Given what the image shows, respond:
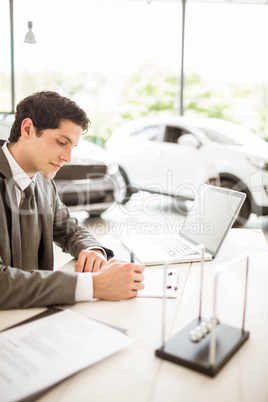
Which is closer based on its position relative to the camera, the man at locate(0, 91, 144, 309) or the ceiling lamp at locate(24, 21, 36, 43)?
the man at locate(0, 91, 144, 309)

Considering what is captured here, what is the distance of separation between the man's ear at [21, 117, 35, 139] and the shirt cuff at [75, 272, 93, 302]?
2.36ft

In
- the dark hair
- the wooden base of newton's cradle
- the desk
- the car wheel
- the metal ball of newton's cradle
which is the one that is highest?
the dark hair

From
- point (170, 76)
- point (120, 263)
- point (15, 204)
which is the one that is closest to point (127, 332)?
point (120, 263)

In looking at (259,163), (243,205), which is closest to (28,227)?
(243,205)

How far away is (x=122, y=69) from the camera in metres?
9.52

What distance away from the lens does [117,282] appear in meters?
1.24

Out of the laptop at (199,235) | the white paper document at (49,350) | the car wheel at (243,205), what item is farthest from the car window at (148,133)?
the white paper document at (49,350)

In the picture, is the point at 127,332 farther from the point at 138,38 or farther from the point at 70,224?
the point at 138,38

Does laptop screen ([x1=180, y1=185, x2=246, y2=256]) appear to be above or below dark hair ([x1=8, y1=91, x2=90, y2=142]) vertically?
below

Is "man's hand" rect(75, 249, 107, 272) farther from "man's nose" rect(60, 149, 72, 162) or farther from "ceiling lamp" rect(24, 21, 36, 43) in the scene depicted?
"ceiling lamp" rect(24, 21, 36, 43)

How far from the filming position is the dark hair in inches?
63.4

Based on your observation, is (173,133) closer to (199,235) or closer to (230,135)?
(230,135)

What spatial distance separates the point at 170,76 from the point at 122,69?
53.5 inches

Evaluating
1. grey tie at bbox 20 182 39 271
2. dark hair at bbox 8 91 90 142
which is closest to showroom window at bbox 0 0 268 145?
dark hair at bbox 8 91 90 142
